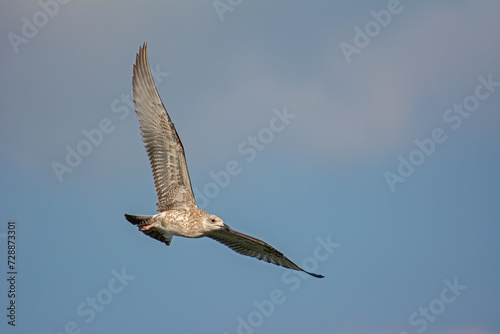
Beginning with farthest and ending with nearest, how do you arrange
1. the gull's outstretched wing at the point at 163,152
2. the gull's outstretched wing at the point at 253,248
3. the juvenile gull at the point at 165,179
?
the gull's outstretched wing at the point at 253,248, the gull's outstretched wing at the point at 163,152, the juvenile gull at the point at 165,179

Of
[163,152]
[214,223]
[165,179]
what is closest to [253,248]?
[214,223]

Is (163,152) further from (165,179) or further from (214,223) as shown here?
(214,223)

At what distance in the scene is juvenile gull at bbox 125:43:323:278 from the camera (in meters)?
16.4

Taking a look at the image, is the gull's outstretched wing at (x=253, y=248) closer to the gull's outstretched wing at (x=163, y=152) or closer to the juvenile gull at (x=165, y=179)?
the juvenile gull at (x=165, y=179)

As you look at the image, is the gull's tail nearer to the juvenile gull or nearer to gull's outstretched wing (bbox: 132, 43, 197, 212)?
the juvenile gull

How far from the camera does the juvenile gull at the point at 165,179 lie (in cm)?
1639

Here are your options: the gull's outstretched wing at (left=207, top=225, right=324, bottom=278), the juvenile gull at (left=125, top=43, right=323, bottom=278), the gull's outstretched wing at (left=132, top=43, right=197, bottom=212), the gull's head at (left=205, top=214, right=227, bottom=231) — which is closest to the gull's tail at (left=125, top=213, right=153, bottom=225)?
the juvenile gull at (left=125, top=43, right=323, bottom=278)

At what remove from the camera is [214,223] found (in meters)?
16.3

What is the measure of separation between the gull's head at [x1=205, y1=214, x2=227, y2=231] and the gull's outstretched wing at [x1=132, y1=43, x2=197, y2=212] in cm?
71

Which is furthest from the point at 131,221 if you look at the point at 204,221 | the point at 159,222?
the point at 204,221

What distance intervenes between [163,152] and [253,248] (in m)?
3.97

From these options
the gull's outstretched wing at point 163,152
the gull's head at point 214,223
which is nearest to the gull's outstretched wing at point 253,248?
the gull's head at point 214,223

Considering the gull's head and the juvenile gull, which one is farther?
the juvenile gull

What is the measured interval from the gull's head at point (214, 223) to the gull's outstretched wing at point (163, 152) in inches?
27.8
